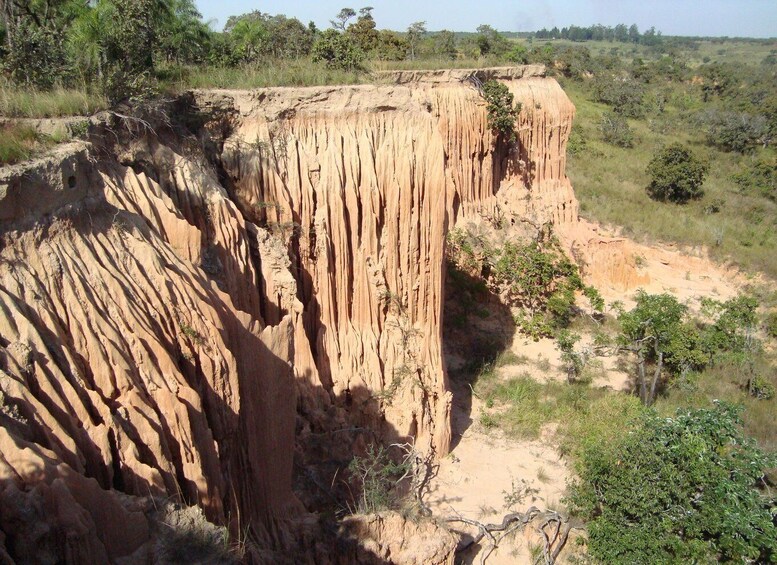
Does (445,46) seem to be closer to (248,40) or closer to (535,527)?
(248,40)

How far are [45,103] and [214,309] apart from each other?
12.0 ft

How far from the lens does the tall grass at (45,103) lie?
26.1 ft

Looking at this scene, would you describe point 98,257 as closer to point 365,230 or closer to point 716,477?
point 365,230

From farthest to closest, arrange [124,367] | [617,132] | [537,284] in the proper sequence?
[617,132] → [537,284] → [124,367]

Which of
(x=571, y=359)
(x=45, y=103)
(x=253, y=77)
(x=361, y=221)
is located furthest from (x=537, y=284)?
(x=45, y=103)

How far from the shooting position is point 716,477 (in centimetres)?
905

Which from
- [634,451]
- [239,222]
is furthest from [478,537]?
[239,222]

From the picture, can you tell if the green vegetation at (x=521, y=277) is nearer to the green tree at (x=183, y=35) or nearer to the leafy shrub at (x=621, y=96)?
the green tree at (x=183, y=35)

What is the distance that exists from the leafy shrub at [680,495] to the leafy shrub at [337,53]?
9.48 m

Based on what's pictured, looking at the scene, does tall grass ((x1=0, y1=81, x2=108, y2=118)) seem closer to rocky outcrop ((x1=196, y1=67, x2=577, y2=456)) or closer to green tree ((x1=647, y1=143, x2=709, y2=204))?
rocky outcrop ((x1=196, y1=67, x2=577, y2=456))

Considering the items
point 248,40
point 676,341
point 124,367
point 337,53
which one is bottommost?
point 676,341

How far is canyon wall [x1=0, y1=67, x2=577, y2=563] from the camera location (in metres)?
5.17

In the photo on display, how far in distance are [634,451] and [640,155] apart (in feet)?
82.2

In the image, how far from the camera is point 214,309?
7074 mm
